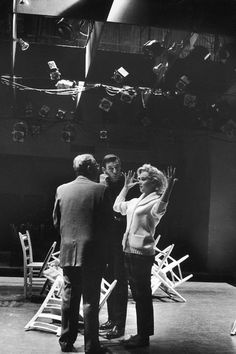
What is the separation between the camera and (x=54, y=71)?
7.97 metres

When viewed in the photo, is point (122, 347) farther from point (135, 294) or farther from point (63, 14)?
point (63, 14)

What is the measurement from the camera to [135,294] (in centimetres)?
392

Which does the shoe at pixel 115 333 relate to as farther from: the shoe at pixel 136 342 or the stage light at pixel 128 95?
the stage light at pixel 128 95

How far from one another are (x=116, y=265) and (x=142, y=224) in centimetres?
48

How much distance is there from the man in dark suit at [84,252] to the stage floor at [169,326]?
31 cm

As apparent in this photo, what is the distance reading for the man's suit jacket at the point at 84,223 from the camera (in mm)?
3510

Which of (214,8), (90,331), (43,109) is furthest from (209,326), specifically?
(43,109)

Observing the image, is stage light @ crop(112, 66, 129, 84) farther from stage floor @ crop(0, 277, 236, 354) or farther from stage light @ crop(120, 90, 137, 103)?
stage floor @ crop(0, 277, 236, 354)

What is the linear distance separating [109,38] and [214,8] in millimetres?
5068

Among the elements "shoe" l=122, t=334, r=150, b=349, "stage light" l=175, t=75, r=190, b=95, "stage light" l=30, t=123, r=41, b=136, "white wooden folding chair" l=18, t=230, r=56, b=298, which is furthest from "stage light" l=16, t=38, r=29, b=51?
"shoe" l=122, t=334, r=150, b=349

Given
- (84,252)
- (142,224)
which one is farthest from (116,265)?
(84,252)

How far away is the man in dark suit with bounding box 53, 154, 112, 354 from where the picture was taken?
11.4ft

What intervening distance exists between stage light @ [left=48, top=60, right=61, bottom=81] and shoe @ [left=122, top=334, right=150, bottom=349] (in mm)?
5238

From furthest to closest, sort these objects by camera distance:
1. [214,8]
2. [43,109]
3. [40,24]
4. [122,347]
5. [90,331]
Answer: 1. [43,109]
2. [40,24]
3. [214,8]
4. [122,347]
5. [90,331]
